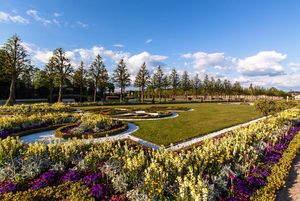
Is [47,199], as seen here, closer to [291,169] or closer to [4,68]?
[291,169]

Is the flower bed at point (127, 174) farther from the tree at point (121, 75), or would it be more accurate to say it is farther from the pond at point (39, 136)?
the tree at point (121, 75)

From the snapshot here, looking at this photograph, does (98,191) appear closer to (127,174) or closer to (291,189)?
(127,174)

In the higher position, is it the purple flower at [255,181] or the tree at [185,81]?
the tree at [185,81]

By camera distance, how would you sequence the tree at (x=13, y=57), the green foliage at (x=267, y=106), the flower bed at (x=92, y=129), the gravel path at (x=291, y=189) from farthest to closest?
the tree at (x=13, y=57), the green foliage at (x=267, y=106), the flower bed at (x=92, y=129), the gravel path at (x=291, y=189)

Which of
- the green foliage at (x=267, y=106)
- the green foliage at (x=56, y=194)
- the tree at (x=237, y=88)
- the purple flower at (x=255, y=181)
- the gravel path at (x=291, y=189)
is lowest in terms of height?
the gravel path at (x=291, y=189)

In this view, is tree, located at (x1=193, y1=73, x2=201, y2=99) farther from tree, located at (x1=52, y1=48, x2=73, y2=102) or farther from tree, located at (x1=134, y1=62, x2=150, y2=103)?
tree, located at (x1=52, y1=48, x2=73, y2=102)

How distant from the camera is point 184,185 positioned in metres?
3.69

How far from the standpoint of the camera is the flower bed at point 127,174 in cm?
417

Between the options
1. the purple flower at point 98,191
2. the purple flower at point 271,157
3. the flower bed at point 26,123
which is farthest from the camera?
the flower bed at point 26,123

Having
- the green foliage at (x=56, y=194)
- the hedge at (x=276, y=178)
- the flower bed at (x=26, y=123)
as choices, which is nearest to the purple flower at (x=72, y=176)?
the green foliage at (x=56, y=194)

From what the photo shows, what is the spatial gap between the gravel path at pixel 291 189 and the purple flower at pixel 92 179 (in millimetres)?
4844

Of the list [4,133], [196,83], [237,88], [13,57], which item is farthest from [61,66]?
[237,88]

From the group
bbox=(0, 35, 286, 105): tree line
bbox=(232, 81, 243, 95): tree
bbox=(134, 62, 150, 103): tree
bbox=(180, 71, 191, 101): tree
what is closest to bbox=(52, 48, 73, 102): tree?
bbox=(0, 35, 286, 105): tree line

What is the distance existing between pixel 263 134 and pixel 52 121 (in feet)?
45.2
